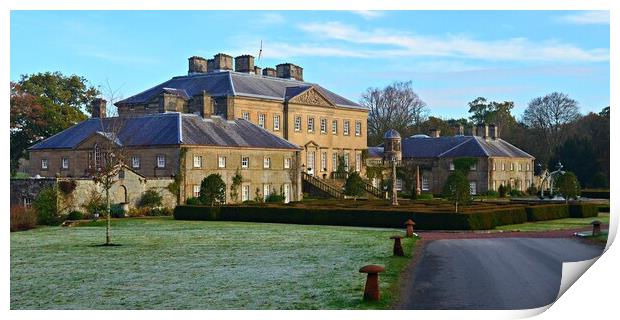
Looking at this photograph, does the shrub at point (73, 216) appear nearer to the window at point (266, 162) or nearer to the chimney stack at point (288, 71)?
the window at point (266, 162)

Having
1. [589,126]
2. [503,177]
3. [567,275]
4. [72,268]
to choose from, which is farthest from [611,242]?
[503,177]

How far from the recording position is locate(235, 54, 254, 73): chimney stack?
5975cm

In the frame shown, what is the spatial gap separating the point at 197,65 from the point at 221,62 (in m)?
2.42

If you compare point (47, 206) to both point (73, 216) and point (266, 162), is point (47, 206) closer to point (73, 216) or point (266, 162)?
point (73, 216)

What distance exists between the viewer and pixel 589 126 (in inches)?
1784

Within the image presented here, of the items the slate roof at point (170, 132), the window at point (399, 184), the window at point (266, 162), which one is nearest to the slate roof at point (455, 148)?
the window at point (399, 184)

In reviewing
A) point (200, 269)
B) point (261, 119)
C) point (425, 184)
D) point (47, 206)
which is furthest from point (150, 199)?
point (425, 184)

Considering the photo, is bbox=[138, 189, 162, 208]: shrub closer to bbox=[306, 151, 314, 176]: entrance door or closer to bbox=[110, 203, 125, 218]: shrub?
bbox=[110, 203, 125, 218]: shrub

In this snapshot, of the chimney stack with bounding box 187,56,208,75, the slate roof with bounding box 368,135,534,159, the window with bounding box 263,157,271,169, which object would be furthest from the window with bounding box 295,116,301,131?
the slate roof with bounding box 368,135,534,159

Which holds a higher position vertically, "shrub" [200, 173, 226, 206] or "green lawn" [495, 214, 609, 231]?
"shrub" [200, 173, 226, 206]

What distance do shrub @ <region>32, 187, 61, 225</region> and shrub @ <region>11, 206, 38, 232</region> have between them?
1.54 m

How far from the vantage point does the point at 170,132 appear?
1673 inches
